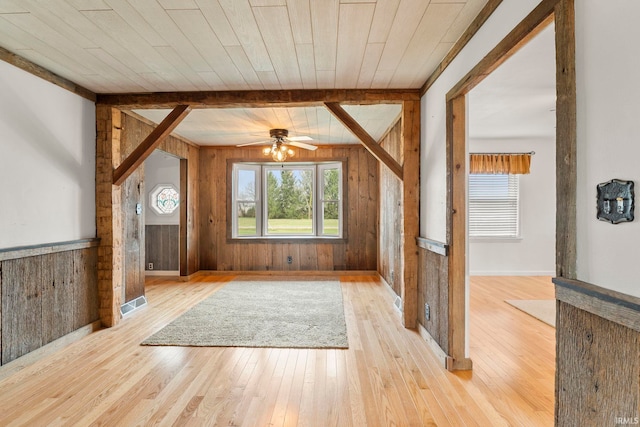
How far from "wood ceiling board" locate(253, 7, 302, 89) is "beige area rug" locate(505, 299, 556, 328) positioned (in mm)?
3647

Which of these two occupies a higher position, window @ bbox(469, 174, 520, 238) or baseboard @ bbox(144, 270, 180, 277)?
window @ bbox(469, 174, 520, 238)

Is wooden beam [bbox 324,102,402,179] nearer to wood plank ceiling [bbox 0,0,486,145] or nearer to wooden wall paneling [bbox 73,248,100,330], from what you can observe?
wood plank ceiling [bbox 0,0,486,145]

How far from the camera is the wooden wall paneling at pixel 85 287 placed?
10.9 ft

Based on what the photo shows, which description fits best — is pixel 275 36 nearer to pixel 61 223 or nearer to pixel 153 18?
pixel 153 18

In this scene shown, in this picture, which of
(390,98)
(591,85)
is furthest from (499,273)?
(591,85)

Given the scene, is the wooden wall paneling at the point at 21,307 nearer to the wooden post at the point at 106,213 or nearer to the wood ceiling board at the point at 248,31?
the wooden post at the point at 106,213

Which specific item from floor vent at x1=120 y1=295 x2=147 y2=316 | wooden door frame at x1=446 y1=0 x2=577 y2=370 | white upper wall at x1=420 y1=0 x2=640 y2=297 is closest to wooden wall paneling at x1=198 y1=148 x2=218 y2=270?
floor vent at x1=120 y1=295 x2=147 y2=316

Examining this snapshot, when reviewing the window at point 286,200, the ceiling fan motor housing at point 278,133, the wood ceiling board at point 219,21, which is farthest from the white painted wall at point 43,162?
the window at point 286,200

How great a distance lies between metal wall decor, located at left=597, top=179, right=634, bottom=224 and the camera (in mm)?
1110

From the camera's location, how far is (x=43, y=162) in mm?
2986

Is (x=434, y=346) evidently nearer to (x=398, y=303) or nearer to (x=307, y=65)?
(x=398, y=303)

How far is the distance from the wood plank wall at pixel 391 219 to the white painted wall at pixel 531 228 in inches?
70.6

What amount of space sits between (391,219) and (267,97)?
99.7 inches

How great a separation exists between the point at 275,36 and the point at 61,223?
102 inches
